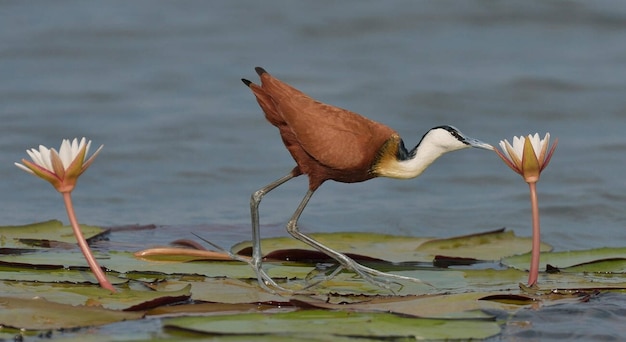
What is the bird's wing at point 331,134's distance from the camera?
5.86 metres

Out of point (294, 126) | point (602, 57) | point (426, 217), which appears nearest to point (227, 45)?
point (602, 57)

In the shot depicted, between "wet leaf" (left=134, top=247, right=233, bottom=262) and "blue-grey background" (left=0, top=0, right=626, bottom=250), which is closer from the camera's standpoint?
"wet leaf" (left=134, top=247, right=233, bottom=262)

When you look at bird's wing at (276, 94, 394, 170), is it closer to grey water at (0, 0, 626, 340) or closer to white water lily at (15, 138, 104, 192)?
white water lily at (15, 138, 104, 192)

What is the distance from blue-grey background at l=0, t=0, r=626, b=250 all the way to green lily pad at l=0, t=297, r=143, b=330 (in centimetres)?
304

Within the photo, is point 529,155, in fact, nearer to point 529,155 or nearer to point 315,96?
point 529,155

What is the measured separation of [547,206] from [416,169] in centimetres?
394

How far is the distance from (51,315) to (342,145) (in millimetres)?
1801

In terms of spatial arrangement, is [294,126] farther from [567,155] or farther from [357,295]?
[567,155]

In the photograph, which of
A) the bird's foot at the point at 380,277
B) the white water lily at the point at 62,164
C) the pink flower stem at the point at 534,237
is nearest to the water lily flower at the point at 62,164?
the white water lily at the point at 62,164

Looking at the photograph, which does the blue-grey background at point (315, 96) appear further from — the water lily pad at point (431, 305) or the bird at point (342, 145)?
the water lily pad at point (431, 305)

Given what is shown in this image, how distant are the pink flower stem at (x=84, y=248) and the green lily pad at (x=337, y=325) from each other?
622 mm

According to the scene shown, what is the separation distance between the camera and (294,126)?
5918 mm

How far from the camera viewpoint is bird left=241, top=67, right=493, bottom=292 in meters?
5.82

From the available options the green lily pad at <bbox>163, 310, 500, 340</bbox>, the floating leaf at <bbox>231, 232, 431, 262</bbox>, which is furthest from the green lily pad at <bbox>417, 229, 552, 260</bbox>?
the green lily pad at <bbox>163, 310, 500, 340</bbox>
